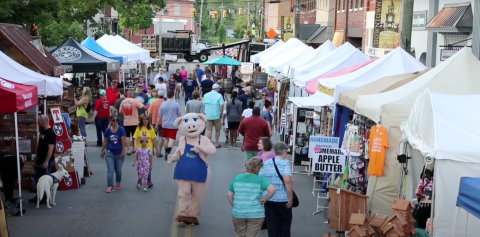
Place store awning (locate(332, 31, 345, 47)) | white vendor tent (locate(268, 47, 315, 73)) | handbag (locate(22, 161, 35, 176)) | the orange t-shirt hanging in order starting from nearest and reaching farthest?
the orange t-shirt hanging, handbag (locate(22, 161, 35, 176)), white vendor tent (locate(268, 47, 315, 73)), store awning (locate(332, 31, 345, 47))

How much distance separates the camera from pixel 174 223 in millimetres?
12227

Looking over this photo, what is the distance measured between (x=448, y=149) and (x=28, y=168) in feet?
28.7

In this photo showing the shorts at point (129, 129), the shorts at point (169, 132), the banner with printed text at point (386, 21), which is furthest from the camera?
the banner with printed text at point (386, 21)

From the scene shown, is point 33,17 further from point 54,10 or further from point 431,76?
point 431,76

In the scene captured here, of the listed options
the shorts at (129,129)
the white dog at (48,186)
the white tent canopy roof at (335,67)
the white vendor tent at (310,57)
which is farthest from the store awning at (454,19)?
the white dog at (48,186)

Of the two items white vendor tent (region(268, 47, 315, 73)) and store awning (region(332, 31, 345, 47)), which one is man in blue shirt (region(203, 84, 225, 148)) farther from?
store awning (region(332, 31, 345, 47))

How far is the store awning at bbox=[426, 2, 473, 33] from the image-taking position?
71.5 feet

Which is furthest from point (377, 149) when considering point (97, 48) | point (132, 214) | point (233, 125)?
point (97, 48)

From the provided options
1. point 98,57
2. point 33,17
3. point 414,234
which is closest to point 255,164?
point 414,234

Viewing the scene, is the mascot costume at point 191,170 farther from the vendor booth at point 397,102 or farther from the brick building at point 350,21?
the brick building at point 350,21

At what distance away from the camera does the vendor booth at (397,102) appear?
11.2 metres

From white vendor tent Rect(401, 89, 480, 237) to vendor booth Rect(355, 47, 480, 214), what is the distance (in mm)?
1321

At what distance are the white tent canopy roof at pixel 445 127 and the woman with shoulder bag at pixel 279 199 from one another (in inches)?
69.0

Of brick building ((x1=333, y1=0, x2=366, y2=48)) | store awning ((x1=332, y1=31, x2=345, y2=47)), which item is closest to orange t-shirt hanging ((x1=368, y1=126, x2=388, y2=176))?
brick building ((x1=333, y1=0, x2=366, y2=48))
